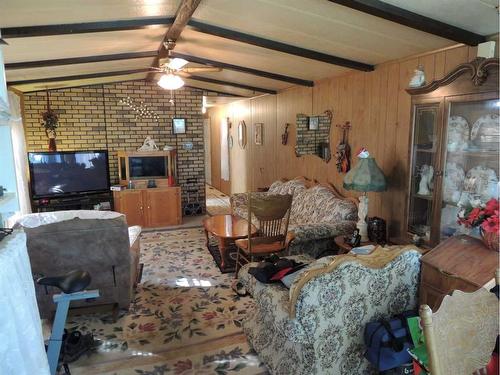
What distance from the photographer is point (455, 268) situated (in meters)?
1.83

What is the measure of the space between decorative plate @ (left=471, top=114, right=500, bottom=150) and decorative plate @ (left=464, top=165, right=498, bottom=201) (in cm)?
15

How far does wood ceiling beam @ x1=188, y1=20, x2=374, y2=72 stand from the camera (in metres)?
3.22

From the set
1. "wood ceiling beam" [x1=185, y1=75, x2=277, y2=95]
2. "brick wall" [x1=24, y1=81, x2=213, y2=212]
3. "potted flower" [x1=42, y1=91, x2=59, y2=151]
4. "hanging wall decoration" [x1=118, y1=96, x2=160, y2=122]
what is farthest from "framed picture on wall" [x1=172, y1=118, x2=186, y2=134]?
"potted flower" [x1=42, y1=91, x2=59, y2=151]

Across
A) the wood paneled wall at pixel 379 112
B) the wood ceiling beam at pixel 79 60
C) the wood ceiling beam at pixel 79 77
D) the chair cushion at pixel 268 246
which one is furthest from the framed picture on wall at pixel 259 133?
the chair cushion at pixel 268 246

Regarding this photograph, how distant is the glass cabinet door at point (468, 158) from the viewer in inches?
83.8

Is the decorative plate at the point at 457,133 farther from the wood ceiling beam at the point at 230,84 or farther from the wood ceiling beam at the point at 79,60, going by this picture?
the wood ceiling beam at the point at 230,84

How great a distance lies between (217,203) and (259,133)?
2.10m

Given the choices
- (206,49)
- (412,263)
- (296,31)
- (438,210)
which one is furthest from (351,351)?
(206,49)

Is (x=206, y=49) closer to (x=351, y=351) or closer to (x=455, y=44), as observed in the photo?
(x=455, y=44)

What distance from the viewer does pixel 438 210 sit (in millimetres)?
2486

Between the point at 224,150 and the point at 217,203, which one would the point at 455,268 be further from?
the point at 224,150

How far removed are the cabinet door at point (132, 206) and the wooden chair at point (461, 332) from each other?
520 cm

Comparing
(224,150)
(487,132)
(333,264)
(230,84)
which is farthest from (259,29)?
(224,150)

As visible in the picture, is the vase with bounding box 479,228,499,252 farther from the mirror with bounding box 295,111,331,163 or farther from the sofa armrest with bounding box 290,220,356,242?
the mirror with bounding box 295,111,331,163
